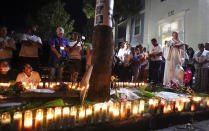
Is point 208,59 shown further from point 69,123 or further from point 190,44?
point 69,123

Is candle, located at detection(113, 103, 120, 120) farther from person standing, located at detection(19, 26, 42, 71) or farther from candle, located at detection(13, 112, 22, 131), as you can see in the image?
person standing, located at detection(19, 26, 42, 71)

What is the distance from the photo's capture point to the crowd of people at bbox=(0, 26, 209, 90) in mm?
6438

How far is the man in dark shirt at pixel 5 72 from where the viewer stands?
6.34m

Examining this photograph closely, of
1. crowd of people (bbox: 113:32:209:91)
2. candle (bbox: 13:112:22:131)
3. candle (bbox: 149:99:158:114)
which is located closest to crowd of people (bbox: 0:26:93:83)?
crowd of people (bbox: 113:32:209:91)

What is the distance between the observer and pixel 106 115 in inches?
137

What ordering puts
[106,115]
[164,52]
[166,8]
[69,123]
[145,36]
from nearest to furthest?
[69,123]
[106,115]
[164,52]
[166,8]
[145,36]

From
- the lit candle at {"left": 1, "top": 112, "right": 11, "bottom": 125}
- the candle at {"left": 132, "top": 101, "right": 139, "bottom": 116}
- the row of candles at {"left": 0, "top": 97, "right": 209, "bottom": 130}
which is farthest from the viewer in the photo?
the candle at {"left": 132, "top": 101, "right": 139, "bottom": 116}

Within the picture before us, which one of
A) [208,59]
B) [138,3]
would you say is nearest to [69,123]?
[208,59]

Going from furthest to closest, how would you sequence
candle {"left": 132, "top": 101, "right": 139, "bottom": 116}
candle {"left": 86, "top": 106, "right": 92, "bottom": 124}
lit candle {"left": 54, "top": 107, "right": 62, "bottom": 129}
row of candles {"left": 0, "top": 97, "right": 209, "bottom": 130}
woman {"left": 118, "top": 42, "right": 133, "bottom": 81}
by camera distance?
woman {"left": 118, "top": 42, "right": 133, "bottom": 81}, candle {"left": 132, "top": 101, "right": 139, "bottom": 116}, candle {"left": 86, "top": 106, "right": 92, "bottom": 124}, lit candle {"left": 54, "top": 107, "right": 62, "bottom": 129}, row of candles {"left": 0, "top": 97, "right": 209, "bottom": 130}

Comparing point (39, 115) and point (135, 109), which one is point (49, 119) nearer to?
point (39, 115)

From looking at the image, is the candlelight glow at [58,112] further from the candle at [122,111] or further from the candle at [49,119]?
the candle at [122,111]

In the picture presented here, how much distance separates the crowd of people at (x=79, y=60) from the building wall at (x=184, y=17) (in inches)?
170

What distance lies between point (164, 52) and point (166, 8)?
30.4 ft

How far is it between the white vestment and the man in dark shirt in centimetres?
610
